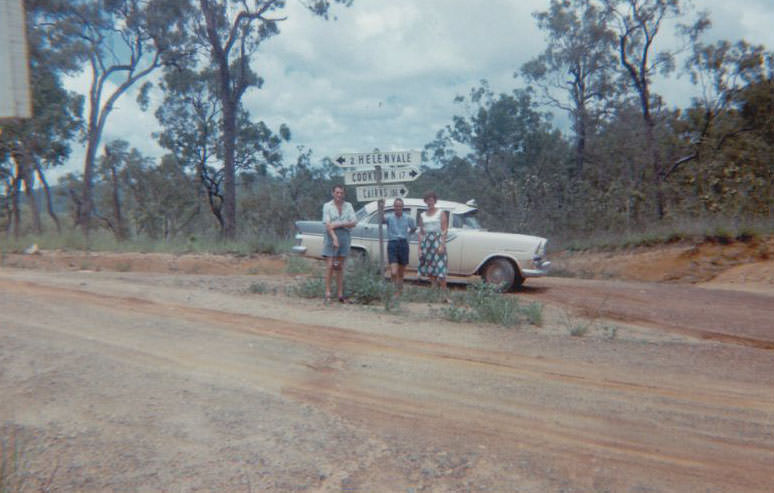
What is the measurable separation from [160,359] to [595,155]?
24171 millimetres

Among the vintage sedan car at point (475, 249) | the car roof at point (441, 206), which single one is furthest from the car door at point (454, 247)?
the car roof at point (441, 206)

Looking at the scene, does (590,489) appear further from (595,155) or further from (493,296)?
(595,155)

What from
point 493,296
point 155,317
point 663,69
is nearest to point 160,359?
point 155,317

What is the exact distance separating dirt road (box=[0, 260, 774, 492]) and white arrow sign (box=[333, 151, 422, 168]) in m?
2.73

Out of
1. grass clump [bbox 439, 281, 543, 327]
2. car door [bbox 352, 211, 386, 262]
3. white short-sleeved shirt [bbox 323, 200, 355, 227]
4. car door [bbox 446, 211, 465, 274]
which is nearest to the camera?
grass clump [bbox 439, 281, 543, 327]

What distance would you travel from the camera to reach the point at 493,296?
7.80m

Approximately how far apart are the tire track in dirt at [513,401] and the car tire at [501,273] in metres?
4.94

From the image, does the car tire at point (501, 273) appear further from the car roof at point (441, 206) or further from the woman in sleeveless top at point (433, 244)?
the woman in sleeveless top at point (433, 244)

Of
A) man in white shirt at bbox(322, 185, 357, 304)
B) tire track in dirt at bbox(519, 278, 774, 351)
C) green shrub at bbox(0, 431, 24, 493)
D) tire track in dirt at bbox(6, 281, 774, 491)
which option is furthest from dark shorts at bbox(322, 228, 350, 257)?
green shrub at bbox(0, 431, 24, 493)

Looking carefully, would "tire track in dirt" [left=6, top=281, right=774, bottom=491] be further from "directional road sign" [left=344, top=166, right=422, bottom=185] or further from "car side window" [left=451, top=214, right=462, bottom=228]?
"car side window" [left=451, top=214, right=462, bottom=228]

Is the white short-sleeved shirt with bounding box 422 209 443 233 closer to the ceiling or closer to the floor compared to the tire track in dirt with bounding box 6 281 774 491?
closer to the ceiling

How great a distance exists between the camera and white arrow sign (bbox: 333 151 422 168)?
29.4ft

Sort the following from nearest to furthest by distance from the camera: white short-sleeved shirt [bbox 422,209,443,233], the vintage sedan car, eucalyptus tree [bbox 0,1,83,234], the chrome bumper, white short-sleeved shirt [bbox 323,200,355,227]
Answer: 1. white short-sleeved shirt [bbox 323,200,355,227]
2. white short-sleeved shirt [bbox 422,209,443,233]
3. the chrome bumper
4. the vintage sedan car
5. eucalyptus tree [bbox 0,1,83,234]

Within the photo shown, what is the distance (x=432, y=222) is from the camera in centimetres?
936
